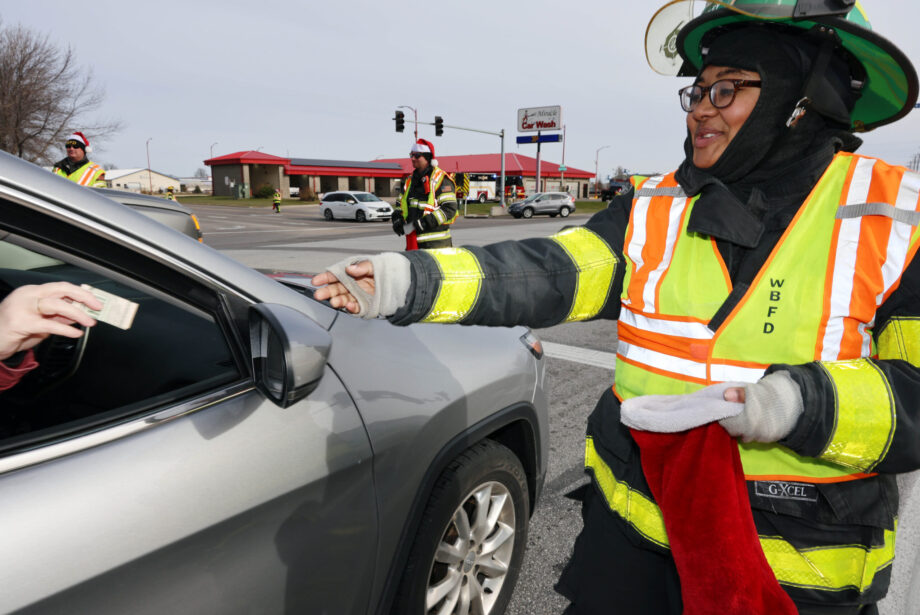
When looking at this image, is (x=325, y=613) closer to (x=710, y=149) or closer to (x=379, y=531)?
(x=379, y=531)

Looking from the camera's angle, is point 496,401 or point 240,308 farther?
point 496,401

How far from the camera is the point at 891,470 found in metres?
1.04

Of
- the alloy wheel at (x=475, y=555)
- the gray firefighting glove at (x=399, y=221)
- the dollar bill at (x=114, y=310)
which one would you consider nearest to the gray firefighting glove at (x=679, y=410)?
the alloy wheel at (x=475, y=555)

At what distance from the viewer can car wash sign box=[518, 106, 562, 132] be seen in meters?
44.1

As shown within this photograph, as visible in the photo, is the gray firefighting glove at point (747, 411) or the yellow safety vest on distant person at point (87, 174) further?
the yellow safety vest on distant person at point (87, 174)

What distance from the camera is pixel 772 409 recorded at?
993 millimetres

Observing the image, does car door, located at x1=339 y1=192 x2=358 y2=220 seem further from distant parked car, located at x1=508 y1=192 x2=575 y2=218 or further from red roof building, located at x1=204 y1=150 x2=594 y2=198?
red roof building, located at x1=204 y1=150 x2=594 y2=198

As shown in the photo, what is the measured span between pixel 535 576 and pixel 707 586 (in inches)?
52.7

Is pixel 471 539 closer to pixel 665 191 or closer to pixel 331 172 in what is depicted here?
pixel 665 191

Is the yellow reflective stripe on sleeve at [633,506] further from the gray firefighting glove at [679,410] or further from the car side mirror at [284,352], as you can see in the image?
the car side mirror at [284,352]

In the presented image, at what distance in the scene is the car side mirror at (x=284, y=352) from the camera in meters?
1.18

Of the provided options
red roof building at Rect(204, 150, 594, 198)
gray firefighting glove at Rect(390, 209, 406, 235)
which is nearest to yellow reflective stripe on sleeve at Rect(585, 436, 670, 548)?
gray firefighting glove at Rect(390, 209, 406, 235)

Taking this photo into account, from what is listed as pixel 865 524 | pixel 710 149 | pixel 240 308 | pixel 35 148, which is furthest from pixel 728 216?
pixel 35 148

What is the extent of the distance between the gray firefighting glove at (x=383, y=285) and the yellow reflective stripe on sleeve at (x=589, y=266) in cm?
43
